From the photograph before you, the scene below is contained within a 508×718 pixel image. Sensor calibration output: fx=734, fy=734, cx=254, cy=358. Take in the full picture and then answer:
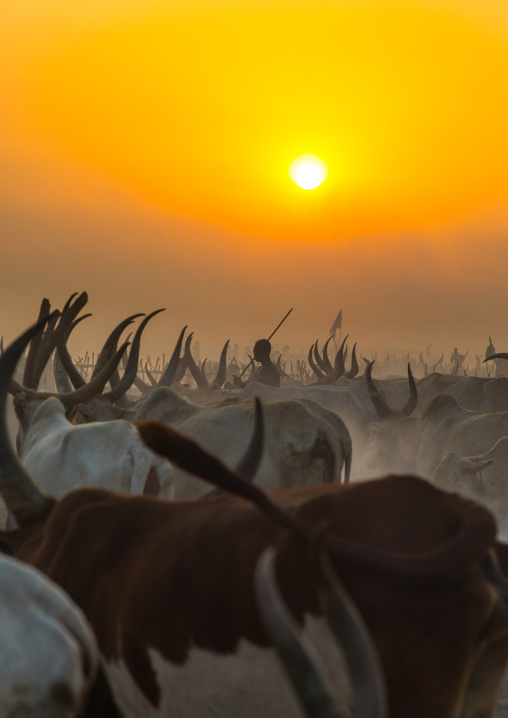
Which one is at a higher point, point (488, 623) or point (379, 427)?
point (379, 427)

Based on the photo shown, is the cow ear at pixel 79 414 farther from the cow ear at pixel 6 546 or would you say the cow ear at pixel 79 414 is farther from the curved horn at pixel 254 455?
the curved horn at pixel 254 455

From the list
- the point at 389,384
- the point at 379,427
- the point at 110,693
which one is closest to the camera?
the point at 110,693

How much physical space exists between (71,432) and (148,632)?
12.1ft

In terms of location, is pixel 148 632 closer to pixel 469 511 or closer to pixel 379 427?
pixel 469 511

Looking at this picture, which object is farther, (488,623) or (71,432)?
(71,432)

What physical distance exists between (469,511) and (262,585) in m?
0.55

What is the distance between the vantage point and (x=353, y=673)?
1282mm

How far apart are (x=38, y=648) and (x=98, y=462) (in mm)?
3562

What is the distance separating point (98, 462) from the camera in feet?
16.3

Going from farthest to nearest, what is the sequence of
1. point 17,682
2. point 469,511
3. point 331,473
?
point 331,473 → point 469,511 → point 17,682

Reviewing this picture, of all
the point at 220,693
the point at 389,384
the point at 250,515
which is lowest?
the point at 220,693

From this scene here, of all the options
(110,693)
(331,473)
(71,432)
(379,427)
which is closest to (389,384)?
(379,427)

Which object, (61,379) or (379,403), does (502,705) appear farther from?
(379,403)

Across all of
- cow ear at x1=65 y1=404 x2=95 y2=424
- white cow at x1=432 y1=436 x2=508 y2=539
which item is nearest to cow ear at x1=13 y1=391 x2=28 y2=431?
cow ear at x1=65 y1=404 x2=95 y2=424
